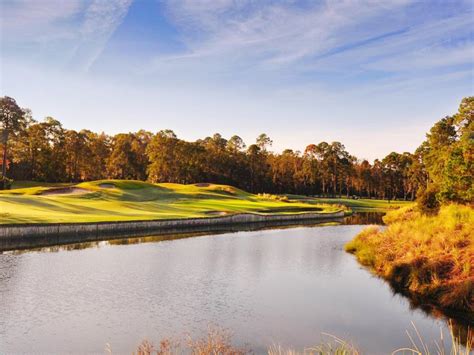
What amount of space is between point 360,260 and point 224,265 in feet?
28.9

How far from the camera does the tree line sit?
93.0 m

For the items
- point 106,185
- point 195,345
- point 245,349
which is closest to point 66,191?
point 106,185

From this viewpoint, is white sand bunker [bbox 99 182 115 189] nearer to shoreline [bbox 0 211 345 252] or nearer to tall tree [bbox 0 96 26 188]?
tall tree [bbox 0 96 26 188]

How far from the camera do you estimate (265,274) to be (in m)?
24.7

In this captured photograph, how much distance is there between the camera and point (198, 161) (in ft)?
395

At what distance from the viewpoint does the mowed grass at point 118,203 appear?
1596 inches

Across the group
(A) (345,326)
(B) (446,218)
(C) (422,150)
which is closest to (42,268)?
(A) (345,326)

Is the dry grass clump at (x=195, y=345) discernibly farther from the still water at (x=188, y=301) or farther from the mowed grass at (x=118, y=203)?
→ the mowed grass at (x=118, y=203)

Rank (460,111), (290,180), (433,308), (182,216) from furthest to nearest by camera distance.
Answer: (290,180)
(460,111)
(182,216)
(433,308)

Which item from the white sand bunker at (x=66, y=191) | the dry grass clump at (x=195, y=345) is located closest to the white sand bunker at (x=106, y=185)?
the white sand bunker at (x=66, y=191)

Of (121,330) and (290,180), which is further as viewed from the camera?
(290,180)

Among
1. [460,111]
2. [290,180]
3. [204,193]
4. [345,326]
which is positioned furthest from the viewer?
[290,180]

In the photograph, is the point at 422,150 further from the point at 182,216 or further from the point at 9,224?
the point at 9,224

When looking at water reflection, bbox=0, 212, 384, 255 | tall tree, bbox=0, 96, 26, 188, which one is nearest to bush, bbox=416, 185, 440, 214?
water reflection, bbox=0, 212, 384, 255
